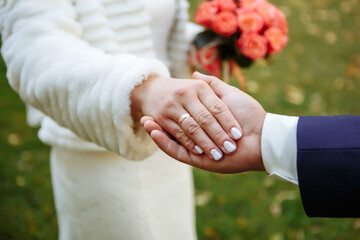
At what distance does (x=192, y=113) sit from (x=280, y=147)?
29 cm

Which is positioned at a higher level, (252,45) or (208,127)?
(208,127)

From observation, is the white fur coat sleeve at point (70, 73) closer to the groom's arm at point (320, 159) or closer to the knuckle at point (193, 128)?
the knuckle at point (193, 128)

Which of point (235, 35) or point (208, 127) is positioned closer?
point (208, 127)

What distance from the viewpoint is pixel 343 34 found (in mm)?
6656

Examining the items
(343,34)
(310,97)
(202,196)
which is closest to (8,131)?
(202,196)

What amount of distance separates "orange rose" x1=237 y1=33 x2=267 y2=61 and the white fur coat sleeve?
2.74ft

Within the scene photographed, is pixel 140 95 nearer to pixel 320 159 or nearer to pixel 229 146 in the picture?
pixel 229 146

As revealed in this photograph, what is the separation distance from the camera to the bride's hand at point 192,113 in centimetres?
123

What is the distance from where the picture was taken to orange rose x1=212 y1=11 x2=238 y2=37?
6.80 ft

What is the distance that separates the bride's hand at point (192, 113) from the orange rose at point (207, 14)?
0.94m

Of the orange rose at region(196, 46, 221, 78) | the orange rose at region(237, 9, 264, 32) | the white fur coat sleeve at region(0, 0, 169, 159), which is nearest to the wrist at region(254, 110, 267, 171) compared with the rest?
the white fur coat sleeve at region(0, 0, 169, 159)

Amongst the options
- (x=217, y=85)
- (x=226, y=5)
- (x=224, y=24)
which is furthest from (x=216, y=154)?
(x=226, y=5)

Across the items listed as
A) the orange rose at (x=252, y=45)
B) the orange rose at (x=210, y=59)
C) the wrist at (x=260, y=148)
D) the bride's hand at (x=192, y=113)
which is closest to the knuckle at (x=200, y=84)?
the bride's hand at (x=192, y=113)

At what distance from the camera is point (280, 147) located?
1.17 metres
